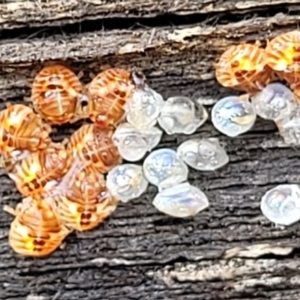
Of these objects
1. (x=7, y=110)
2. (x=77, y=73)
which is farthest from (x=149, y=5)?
(x=7, y=110)

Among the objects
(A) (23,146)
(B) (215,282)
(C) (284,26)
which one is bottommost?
(B) (215,282)

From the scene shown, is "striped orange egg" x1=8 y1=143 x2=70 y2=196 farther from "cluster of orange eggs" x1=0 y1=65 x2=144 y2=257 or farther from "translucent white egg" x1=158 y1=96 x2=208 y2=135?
"translucent white egg" x1=158 y1=96 x2=208 y2=135

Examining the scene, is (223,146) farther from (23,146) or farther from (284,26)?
(23,146)

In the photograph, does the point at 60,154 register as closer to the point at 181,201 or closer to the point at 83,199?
the point at 83,199

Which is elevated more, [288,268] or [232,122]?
[232,122]

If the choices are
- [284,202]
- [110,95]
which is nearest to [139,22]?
[110,95]
